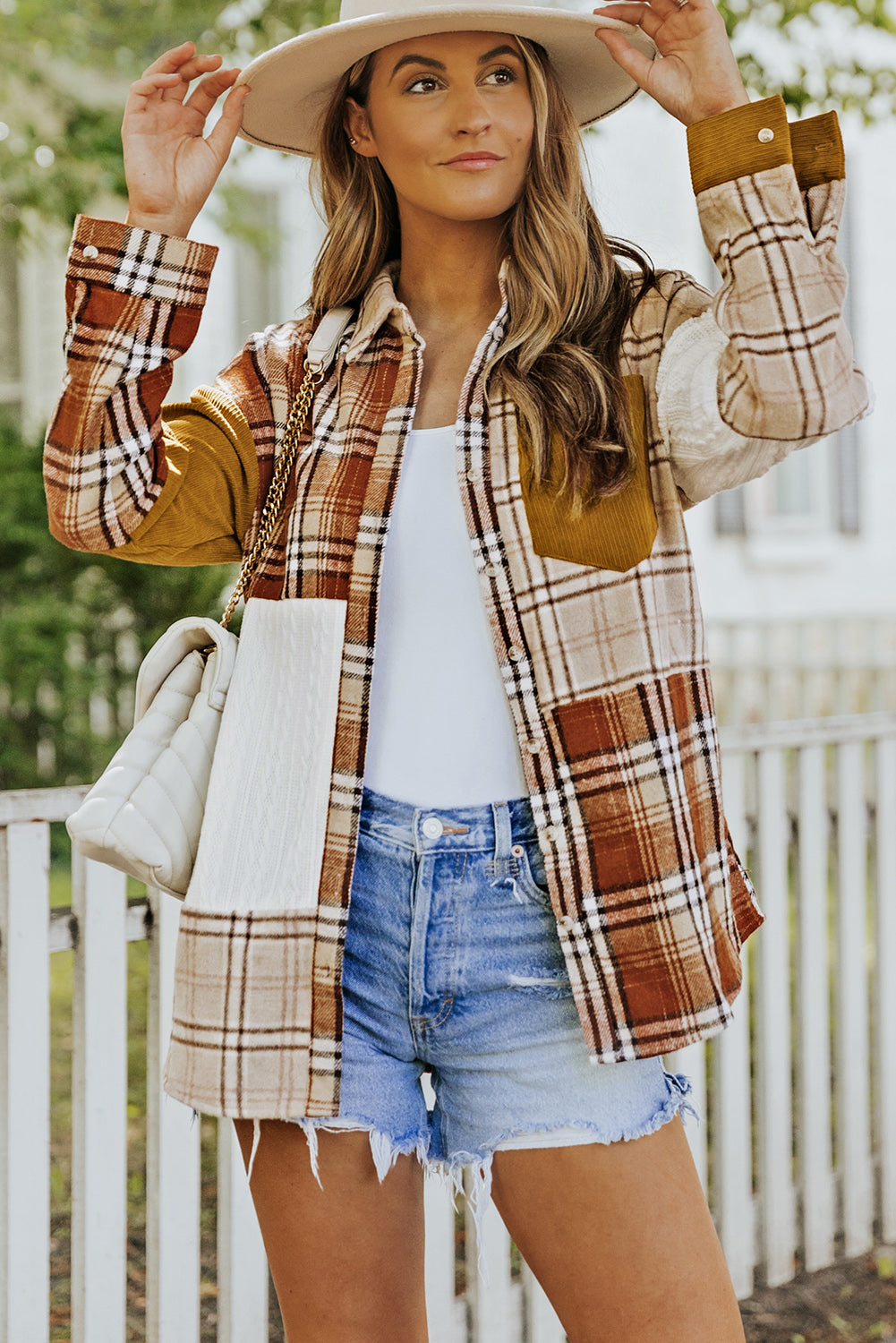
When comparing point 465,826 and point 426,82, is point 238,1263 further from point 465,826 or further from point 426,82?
point 426,82

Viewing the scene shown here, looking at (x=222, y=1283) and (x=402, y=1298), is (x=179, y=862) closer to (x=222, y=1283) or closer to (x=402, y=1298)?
(x=402, y=1298)

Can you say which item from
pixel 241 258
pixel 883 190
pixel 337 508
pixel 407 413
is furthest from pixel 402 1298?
pixel 883 190

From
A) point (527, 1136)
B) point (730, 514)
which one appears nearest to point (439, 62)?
point (527, 1136)

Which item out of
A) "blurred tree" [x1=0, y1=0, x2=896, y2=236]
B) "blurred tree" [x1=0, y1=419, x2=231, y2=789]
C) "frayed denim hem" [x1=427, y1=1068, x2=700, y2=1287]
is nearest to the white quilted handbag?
"frayed denim hem" [x1=427, y1=1068, x2=700, y2=1287]

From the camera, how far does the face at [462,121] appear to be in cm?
184

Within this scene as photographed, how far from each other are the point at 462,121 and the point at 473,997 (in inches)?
42.3

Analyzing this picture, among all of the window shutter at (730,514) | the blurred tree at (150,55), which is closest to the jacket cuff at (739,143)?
the blurred tree at (150,55)

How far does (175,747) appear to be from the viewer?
1.81 m

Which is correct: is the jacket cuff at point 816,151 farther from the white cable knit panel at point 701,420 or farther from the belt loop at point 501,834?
the belt loop at point 501,834

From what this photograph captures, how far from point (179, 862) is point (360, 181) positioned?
100cm

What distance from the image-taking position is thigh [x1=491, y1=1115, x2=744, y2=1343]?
1650 mm

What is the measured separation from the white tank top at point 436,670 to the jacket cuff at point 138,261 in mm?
365

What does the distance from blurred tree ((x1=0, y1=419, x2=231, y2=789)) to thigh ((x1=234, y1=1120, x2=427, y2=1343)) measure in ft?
16.6

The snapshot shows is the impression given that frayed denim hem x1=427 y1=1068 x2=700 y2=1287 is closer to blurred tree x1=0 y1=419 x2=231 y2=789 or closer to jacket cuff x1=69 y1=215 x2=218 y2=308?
jacket cuff x1=69 y1=215 x2=218 y2=308
